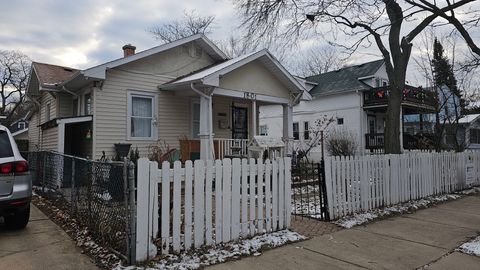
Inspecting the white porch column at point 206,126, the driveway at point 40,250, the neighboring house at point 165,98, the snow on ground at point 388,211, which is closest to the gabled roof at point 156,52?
the neighboring house at point 165,98

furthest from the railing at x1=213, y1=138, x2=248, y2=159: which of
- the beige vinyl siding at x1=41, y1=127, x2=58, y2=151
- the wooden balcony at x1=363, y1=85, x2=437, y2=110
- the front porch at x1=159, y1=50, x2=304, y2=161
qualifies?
the wooden balcony at x1=363, y1=85, x2=437, y2=110

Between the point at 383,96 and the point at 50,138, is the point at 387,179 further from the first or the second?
the point at 383,96

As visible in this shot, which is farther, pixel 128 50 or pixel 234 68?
pixel 128 50

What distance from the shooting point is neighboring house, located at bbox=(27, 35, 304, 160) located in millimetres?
10805

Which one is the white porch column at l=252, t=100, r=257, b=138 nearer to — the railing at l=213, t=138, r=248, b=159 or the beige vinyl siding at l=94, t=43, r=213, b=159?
the railing at l=213, t=138, r=248, b=159

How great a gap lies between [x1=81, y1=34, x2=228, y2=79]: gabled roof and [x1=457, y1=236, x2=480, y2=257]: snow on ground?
9.46 metres

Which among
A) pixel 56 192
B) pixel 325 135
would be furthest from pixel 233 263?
pixel 325 135

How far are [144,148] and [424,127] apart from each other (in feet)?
64.1

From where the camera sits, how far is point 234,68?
11.5 meters

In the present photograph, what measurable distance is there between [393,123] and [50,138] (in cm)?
1120

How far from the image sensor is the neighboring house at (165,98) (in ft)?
35.4

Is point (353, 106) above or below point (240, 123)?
above

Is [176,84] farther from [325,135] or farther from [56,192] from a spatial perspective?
[325,135]

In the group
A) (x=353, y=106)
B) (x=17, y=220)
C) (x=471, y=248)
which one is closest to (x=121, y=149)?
(x=17, y=220)
